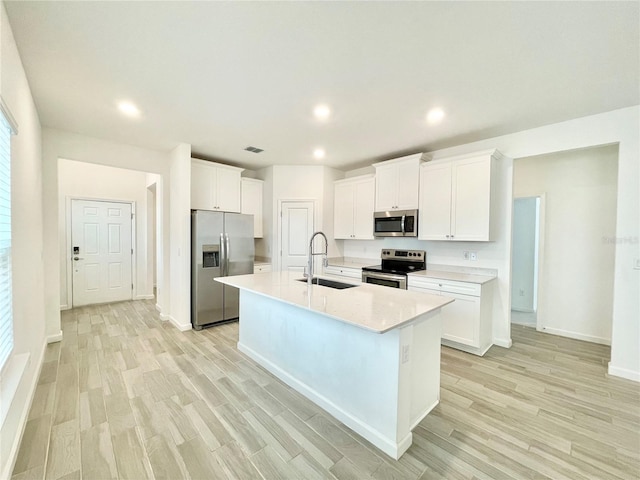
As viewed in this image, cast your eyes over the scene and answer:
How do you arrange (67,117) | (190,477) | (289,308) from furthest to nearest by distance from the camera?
(67,117) → (289,308) → (190,477)

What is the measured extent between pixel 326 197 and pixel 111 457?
4.18 metres

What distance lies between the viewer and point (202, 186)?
4.30 meters

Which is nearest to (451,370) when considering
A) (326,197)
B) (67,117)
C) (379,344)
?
(379,344)

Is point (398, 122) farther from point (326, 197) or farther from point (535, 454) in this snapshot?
point (535, 454)

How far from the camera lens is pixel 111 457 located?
166 centimetres

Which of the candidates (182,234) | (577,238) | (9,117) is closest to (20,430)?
(9,117)

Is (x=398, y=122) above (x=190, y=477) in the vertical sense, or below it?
above

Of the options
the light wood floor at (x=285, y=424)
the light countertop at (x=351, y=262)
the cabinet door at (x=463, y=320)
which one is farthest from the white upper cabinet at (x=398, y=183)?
the light wood floor at (x=285, y=424)

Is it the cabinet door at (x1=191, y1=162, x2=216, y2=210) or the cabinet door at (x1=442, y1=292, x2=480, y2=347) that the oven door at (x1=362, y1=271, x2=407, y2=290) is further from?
the cabinet door at (x1=191, y1=162, x2=216, y2=210)

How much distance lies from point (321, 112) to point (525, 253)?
4284 mm

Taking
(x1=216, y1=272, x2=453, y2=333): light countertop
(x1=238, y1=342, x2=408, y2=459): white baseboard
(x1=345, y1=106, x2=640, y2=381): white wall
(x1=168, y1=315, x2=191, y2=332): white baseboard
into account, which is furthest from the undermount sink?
(x1=345, y1=106, x2=640, y2=381): white wall

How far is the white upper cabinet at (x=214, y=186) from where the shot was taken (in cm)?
424

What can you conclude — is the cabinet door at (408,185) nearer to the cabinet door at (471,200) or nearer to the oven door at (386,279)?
the cabinet door at (471,200)

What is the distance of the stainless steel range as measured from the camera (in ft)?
12.0
